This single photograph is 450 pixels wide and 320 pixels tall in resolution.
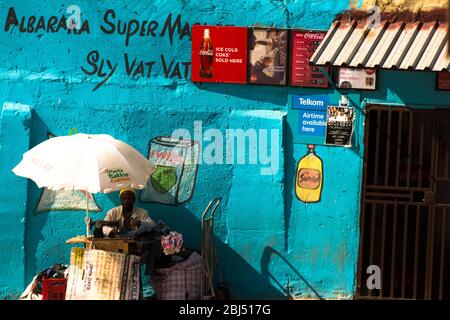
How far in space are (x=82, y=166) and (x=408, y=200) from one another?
3.61 meters

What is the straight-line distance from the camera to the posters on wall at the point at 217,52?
33.9ft

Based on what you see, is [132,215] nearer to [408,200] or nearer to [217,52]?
[217,52]

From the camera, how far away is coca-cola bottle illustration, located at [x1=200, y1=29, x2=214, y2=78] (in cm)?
1034

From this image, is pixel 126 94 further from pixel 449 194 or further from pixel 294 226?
pixel 449 194

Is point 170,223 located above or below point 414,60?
below

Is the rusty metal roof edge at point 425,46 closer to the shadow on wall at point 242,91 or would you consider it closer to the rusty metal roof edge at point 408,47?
the rusty metal roof edge at point 408,47

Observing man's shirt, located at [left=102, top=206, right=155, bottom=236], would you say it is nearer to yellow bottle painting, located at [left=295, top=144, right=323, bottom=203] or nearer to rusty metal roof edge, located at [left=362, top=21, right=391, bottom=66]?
yellow bottle painting, located at [left=295, top=144, right=323, bottom=203]

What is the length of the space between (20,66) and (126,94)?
1190mm

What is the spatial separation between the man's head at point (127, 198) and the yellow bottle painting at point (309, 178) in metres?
1.82

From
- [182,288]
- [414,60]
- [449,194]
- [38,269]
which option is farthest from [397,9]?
[38,269]

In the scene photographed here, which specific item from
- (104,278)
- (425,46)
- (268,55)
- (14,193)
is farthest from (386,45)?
(14,193)

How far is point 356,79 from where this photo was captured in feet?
34.0

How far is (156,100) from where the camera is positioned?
10.4 metres

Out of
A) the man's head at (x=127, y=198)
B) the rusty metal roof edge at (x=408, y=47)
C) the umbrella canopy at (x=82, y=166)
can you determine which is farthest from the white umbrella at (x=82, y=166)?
the rusty metal roof edge at (x=408, y=47)
